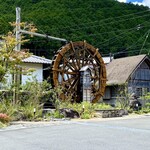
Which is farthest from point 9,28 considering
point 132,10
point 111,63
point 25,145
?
point 25,145

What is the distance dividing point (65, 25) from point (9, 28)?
673 cm

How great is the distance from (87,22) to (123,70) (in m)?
8.32

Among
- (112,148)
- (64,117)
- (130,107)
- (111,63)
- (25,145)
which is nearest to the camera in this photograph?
(112,148)

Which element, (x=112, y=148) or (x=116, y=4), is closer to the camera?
(x=112, y=148)

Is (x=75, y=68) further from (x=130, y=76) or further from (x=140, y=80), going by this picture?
(x=140, y=80)

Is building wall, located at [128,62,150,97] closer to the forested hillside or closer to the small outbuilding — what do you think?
the small outbuilding

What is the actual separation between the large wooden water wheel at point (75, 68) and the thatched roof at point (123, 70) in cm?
417

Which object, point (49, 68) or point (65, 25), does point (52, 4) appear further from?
point (49, 68)

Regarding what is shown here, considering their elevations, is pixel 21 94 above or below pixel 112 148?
above

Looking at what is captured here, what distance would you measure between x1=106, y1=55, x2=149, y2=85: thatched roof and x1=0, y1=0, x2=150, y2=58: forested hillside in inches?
194

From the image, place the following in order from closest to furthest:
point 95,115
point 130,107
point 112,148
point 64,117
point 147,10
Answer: point 112,148 < point 64,117 < point 95,115 < point 130,107 < point 147,10

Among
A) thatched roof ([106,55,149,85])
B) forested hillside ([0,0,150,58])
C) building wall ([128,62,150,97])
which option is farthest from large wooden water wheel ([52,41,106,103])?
forested hillside ([0,0,150,58])

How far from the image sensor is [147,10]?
42062 millimetres

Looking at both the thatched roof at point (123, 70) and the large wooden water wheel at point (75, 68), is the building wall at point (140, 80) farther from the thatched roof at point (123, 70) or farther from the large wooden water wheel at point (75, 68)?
the large wooden water wheel at point (75, 68)
